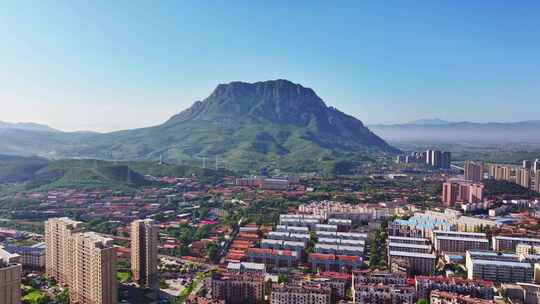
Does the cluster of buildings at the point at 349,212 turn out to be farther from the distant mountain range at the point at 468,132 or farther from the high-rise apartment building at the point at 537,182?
the distant mountain range at the point at 468,132

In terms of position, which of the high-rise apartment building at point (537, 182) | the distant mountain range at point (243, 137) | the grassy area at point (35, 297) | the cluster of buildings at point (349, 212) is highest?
the distant mountain range at point (243, 137)

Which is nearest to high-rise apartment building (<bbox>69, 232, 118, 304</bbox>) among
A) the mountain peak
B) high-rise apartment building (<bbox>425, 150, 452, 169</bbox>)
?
high-rise apartment building (<bbox>425, 150, 452, 169</bbox>)

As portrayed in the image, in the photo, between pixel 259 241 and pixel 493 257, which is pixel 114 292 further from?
pixel 493 257

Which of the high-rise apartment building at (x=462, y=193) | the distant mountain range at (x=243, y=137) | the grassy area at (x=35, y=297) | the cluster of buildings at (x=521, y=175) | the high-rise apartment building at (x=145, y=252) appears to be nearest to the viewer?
the grassy area at (x=35, y=297)

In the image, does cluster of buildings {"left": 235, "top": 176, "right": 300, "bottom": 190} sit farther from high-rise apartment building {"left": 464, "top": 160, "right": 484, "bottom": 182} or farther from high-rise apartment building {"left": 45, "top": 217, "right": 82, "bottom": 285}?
high-rise apartment building {"left": 45, "top": 217, "right": 82, "bottom": 285}

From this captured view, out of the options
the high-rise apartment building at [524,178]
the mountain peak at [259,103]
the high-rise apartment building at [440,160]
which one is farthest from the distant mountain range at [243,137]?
the high-rise apartment building at [524,178]

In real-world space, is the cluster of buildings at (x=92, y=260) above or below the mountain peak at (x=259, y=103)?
below

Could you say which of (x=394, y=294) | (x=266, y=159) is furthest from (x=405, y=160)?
(x=394, y=294)

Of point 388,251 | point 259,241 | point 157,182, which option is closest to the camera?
point 388,251
